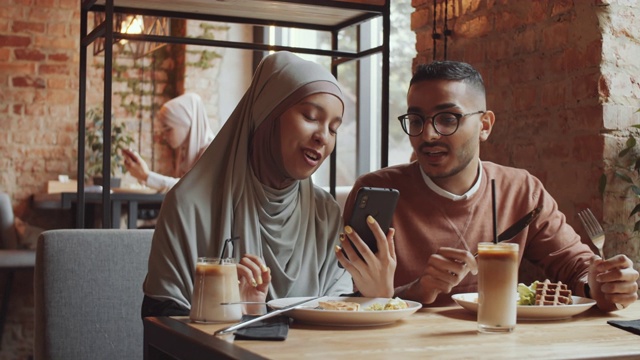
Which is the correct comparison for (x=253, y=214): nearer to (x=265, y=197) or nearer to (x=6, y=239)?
(x=265, y=197)

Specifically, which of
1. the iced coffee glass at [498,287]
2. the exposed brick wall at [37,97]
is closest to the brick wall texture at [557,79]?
the iced coffee glass at [498,287]

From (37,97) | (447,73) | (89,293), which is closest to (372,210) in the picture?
(447,73)

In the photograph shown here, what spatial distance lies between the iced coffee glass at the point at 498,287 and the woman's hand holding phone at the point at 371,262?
286 millimetres

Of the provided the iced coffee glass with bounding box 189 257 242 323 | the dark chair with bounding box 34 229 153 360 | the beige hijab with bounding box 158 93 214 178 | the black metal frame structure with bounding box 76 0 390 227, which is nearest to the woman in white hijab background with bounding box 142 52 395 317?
the iced coffee glass with bounding box 189 257 242 323

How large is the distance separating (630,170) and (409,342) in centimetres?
142

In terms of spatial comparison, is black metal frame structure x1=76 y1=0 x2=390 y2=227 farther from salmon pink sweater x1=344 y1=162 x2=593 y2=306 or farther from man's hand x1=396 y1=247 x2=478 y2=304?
man's hand x1=396 y1=247 x2=478 y2=304

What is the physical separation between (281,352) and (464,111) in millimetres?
1248

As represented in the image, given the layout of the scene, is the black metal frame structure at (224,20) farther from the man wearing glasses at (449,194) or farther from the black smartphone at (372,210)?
the black smartphone at (372,210)

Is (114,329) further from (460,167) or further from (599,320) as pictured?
(599,320)

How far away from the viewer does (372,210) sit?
189 cm

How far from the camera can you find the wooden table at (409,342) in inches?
55.8

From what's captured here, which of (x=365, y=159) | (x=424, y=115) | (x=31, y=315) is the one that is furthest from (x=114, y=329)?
(x=31, y=315)

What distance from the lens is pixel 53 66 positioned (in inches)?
249

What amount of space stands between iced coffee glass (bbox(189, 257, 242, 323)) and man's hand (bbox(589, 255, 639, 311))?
877mm
